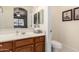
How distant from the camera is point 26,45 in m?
1.84

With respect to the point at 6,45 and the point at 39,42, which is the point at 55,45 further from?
the point at 6,45

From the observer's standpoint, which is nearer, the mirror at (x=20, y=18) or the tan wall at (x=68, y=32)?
the mirror at (x=20, y=18)

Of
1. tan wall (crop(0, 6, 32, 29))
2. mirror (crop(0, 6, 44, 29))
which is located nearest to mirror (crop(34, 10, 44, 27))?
mirror (crop(0, 6, 44, 29))

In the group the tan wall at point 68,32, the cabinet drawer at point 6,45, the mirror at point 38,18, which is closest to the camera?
the cabinet drawer at point 6,45

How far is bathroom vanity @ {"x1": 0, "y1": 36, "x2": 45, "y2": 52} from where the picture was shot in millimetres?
1624

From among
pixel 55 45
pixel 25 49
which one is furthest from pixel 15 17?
pixel 55 45

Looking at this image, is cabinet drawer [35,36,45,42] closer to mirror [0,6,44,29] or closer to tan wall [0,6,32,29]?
mirror [0,6,44,29]

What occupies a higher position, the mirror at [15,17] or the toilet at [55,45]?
the mirror at [15,17]

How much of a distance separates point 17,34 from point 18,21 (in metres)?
0.25

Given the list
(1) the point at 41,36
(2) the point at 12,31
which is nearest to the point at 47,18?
(1) the point at 41,36

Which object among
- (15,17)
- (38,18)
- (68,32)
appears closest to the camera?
(15,17)

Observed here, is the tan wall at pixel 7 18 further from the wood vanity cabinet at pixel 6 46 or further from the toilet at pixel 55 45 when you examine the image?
the toilet at pixel 55 45

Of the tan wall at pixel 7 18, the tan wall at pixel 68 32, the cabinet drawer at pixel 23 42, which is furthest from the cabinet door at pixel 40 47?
the tan wall at pixel 7 18

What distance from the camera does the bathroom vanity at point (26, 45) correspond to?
5.33ft
